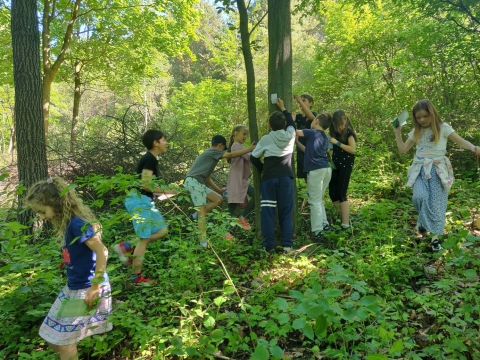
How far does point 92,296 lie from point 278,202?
8.11 feet

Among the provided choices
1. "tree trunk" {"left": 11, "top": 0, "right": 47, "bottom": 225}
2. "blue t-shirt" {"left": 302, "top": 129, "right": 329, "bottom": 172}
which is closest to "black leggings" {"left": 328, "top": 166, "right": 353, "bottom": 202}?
"blue t-shirt" {"left": 302, "top": 129, "right": 329, "bottom": 172}

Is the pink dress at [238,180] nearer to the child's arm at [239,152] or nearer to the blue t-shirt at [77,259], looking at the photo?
the child's arm at [239,152]

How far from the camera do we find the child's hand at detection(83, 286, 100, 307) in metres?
2.53

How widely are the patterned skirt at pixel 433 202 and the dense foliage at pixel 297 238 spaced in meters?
0.27

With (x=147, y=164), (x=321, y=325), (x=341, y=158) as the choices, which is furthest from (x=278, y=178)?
(x=321, y=325)

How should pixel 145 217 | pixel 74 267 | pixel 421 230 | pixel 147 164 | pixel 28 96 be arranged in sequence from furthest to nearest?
1. pixel 28 96
2. pixel 421 230
3. pixel 147 164
4. pixel 145 217
5. pixel 74 267

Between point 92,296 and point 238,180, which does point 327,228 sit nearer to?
point 238,180

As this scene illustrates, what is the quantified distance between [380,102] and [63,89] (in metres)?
29.0

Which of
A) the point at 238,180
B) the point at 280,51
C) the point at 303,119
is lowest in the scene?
the point at 238,180

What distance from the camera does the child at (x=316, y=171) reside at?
4.61 m

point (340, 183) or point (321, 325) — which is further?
point (340, 183)

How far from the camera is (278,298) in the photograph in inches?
71.6

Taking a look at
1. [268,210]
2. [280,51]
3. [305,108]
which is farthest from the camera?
[305,108]

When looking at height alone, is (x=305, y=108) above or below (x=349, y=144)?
above
